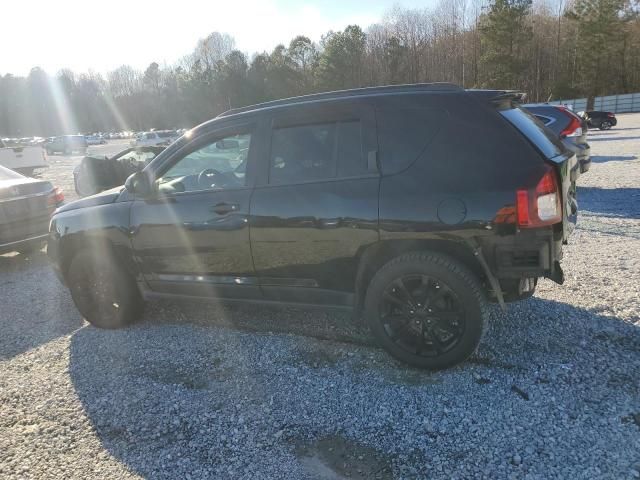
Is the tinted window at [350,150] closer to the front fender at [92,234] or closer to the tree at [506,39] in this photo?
the front fender at [92,234]

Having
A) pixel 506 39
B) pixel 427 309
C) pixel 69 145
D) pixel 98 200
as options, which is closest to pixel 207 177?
pixel 98 200

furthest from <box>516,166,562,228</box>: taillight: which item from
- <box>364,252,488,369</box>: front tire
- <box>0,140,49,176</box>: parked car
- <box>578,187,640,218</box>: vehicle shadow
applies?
<box>0,140,49,176</box>: parked car

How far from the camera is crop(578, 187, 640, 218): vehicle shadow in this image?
797 cm

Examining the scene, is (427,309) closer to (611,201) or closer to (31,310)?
(31,310)

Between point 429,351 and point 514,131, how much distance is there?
165 cm

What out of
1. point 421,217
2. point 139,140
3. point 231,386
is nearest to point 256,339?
point 231,386

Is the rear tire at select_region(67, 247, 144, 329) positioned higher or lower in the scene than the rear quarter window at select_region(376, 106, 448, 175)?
lower

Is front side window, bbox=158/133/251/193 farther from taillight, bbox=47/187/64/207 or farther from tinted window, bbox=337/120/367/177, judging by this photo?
taillight, bbox=47/187/64/207

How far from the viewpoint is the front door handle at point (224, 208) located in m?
3.86

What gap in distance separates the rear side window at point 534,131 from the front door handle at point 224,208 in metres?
2.14

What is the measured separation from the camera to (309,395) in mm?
3342

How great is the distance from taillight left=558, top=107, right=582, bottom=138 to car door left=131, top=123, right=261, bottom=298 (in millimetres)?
7215

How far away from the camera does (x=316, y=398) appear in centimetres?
330

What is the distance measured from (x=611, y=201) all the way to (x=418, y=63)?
6175 centimetres
